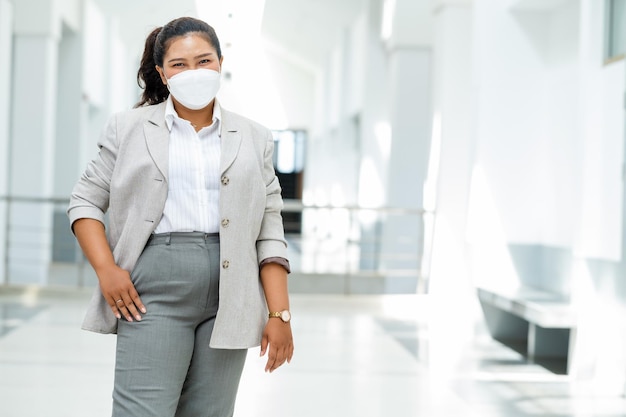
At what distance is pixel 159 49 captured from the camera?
1.58m

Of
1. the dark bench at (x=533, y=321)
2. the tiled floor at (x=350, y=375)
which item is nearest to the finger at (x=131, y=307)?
the tiled floor at (x=350, y=375)

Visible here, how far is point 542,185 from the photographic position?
5660 mm

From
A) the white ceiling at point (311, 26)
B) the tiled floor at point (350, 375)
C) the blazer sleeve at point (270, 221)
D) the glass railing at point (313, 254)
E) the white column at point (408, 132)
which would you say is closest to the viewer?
the blazer sleeve at point (270, 221)

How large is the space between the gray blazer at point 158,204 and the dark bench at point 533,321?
3.02m

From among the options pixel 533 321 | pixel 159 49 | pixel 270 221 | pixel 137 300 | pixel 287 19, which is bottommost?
pixel 533 321

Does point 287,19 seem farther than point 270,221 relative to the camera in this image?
Yes

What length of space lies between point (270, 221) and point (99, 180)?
0.32 metres

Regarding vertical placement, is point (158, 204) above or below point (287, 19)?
below

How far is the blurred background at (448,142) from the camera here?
13.8 feet

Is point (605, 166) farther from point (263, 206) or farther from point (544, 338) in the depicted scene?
point (263, 206)

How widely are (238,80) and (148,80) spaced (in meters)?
3.42

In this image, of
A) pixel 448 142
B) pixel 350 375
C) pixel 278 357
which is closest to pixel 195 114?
pixel 278 357

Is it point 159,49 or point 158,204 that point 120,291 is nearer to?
point 158,204

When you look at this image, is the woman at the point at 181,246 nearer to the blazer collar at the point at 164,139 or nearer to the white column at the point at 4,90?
the blazer collar at the point at 164,139
